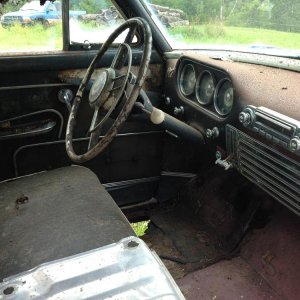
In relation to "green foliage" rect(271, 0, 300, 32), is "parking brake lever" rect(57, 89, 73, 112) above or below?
below

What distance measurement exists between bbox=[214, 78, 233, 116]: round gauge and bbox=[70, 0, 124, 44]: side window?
719 millimetres

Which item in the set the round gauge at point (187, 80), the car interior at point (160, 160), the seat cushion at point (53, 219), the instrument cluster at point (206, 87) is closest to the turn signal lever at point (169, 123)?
the car interior at point (160, 160)

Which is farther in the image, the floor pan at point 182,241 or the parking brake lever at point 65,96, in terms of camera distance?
the parking brake lever at point 65,96

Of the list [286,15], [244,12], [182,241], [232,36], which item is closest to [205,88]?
[232,36]

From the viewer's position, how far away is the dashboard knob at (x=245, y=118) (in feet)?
5.45

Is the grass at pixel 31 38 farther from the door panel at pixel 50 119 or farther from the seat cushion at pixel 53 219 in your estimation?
the seat cushion at pixel 53 219

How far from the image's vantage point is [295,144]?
139cm

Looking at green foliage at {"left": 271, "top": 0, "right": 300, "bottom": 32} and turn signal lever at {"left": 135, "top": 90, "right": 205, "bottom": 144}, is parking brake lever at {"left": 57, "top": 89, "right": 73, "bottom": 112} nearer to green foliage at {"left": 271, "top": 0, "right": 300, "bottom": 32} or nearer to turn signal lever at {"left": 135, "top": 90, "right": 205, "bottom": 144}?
turn signal lever at {"left": 135, "top": 90, "right": 205, "bottom": 144}

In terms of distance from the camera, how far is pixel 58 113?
2355 millimetres

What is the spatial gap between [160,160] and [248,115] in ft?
3.71

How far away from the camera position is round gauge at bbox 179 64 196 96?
7.36ft

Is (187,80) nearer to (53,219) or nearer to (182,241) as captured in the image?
(182,241)

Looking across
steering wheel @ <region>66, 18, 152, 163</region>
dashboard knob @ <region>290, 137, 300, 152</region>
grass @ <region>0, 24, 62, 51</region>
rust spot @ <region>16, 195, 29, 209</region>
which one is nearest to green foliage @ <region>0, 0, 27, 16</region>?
grass @ <region>0, 24, 62, 51</region>

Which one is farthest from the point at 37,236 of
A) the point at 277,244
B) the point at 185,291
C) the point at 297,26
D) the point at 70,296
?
the point at 297,26
